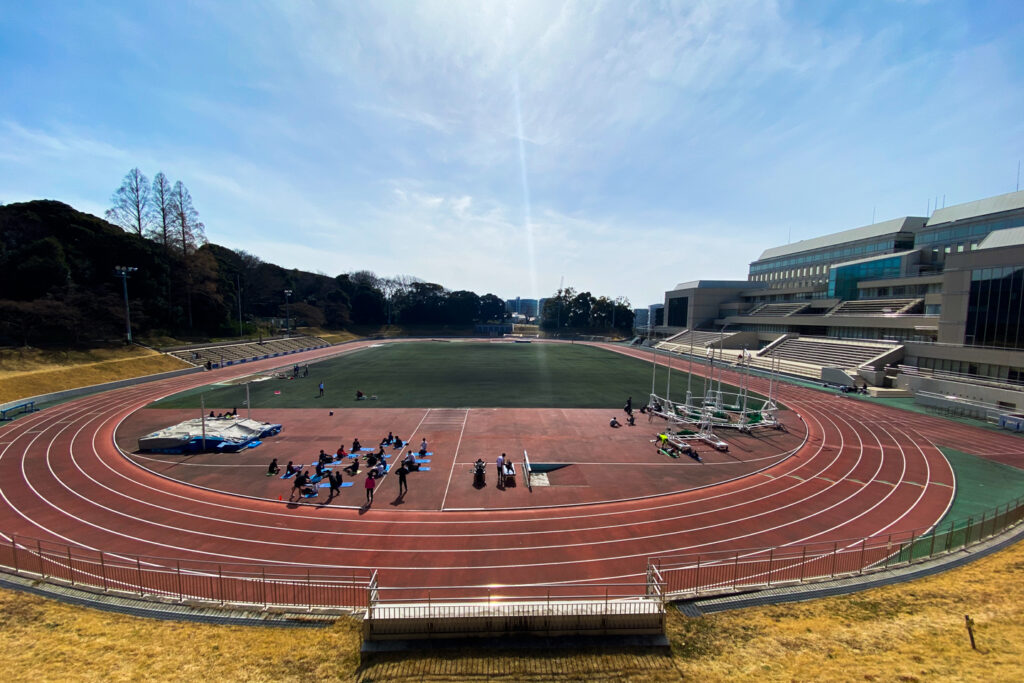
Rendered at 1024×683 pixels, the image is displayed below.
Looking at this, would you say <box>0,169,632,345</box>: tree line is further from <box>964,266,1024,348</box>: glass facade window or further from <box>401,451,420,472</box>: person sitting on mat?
<box>964,266,1024,348</box>: glass facade window

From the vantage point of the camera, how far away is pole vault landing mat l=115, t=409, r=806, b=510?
16625 mm

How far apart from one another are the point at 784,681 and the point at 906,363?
1922 inches

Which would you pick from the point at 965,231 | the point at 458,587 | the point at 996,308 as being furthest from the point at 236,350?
the point at 965,231

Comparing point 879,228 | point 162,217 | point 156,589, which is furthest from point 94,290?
point 879,228

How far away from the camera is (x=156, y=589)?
34.9ft

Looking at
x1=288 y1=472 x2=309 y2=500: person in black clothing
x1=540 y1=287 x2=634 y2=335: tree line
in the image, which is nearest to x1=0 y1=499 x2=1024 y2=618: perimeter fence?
x1=288 y1=472 x2=309 y2=500: person in black clothing

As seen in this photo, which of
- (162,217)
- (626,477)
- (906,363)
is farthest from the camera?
(162,217)

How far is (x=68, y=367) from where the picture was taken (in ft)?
123

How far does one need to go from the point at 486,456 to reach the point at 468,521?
245 inches

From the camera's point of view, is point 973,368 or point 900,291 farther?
point 900,291

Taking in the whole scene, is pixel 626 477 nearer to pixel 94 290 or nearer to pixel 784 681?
pixel 784 681

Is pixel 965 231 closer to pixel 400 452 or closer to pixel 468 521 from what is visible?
pixel 468 521

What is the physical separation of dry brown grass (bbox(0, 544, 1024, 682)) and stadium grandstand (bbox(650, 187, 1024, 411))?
91.4ft

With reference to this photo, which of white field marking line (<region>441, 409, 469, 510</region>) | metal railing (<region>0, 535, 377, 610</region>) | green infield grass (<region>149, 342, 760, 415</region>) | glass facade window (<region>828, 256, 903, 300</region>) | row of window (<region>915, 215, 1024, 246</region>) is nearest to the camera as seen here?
metal railing (<region>0, 535, 377, 610</region>)
